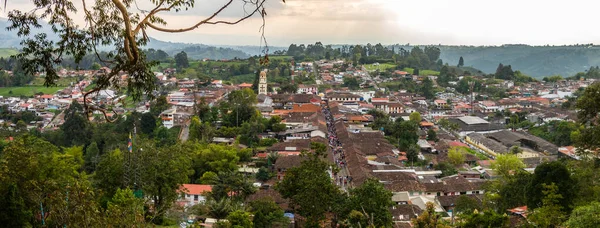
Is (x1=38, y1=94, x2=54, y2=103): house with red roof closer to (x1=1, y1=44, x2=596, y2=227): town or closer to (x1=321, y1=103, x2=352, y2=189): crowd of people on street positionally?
(x1=1, y1=44, x2=596, y2=227): town

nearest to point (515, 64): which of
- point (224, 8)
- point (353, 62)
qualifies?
point (353, 62)

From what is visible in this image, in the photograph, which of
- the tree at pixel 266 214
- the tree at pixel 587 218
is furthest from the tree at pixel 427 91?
the tree at pixel 587 218

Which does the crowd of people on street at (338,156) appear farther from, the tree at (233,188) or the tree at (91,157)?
the tree at (91,157)

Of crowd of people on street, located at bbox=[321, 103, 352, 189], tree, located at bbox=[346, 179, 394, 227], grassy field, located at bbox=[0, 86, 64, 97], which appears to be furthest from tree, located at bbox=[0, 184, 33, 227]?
grassy field, located at bbox=[0, 86, 64, 97]

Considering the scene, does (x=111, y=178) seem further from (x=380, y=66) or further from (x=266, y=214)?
(x=380, y=66)

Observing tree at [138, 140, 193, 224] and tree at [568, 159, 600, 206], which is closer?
tree at [568, 159, 600, 206]

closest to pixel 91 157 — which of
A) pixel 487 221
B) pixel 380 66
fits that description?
pixel 487 221
